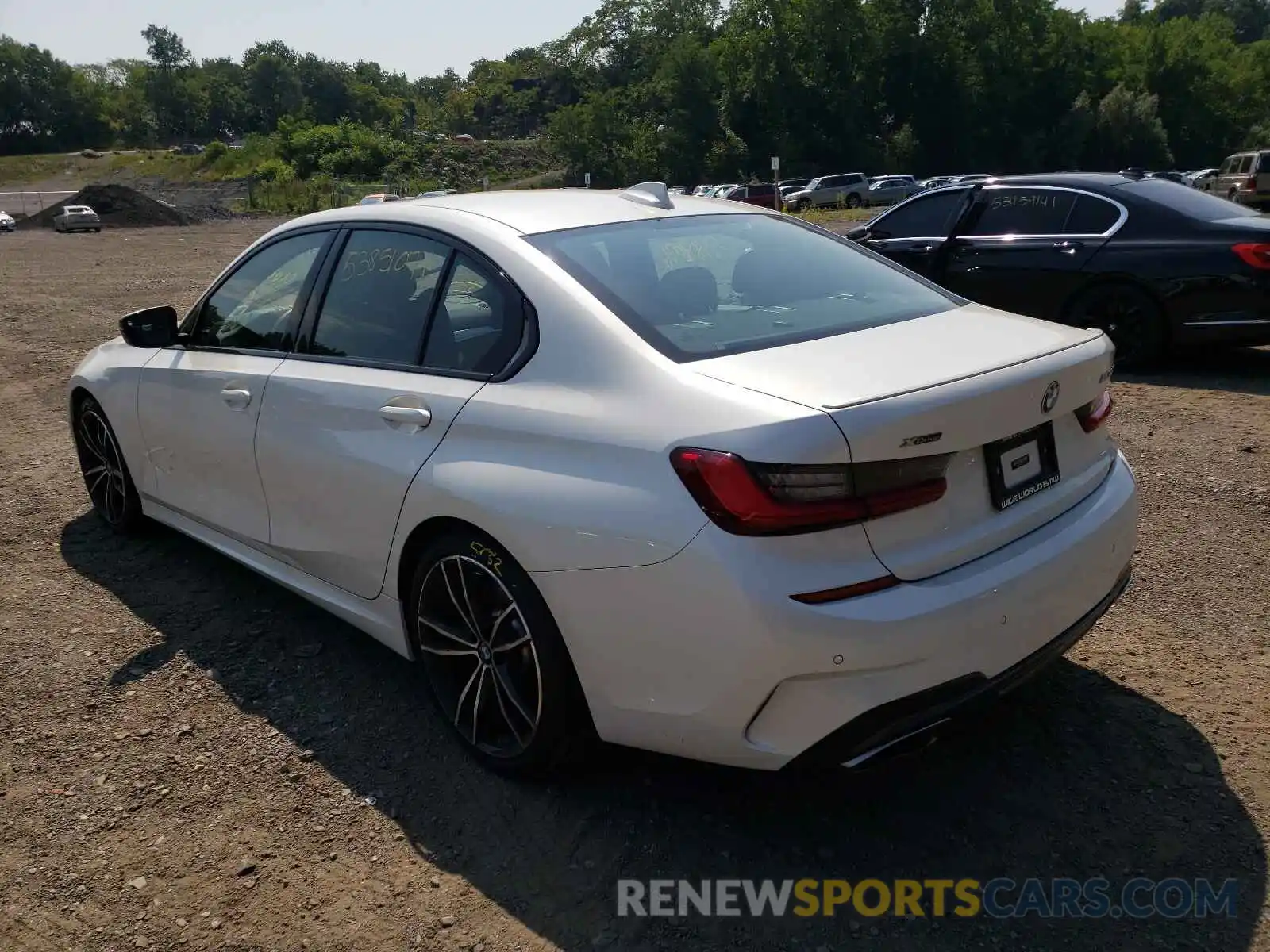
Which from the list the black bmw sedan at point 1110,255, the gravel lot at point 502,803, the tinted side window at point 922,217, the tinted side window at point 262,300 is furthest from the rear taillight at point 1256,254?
the tinted side window at point 262,300

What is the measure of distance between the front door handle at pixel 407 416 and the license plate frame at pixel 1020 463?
1535 mm

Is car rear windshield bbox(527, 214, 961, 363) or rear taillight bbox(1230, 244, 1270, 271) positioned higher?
car rear windshield bbox(527, 214, 961, 363)

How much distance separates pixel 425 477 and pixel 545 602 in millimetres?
561

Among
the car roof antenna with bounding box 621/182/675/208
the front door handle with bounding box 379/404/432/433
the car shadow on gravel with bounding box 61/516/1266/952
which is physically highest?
the car roof antenna with bounding box 621/182/675/208

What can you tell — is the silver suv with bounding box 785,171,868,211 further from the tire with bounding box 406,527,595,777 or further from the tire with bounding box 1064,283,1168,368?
the tire with bounding box 406,527,595,777

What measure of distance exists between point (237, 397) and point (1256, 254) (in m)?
6.60

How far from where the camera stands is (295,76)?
140m

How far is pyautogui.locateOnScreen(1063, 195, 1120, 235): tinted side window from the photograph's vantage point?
781 centimetres

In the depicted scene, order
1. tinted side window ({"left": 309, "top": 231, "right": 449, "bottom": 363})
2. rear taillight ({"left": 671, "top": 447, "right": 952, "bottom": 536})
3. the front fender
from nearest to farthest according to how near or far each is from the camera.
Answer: rear taillight ({"left": 671, "top": 447, "right": 952, "bottom": 536}), tinted side window ({"left": 309, "top": 231, "right": 449, "bottom": 363}), the front fender

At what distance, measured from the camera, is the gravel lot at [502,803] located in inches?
99.5

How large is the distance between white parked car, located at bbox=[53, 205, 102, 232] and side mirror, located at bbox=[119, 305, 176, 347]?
145ft

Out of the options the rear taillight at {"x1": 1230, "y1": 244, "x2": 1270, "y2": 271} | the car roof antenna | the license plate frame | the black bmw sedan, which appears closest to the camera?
the license plate frame

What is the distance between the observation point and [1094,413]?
3002 mm

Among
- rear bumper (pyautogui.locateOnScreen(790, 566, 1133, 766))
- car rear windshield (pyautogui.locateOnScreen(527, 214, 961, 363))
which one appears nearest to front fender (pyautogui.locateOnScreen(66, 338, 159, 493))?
car rear windshield (pyautogui.locateOnScreen(527, 214, 961, 363))
